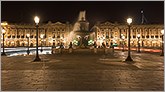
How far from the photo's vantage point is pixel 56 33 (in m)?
156

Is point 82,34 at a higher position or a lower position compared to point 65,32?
lower

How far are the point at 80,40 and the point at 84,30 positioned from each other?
1.51m

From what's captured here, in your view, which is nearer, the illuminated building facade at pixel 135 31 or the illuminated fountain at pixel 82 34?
the illuminated fountain at pixel 82 34

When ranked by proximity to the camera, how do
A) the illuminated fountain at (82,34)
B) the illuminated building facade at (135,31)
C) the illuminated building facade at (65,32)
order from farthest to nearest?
the illuminated building facade at (135,31), the illuminated building facade at (65,32), the illuminated fountain at (82,34)

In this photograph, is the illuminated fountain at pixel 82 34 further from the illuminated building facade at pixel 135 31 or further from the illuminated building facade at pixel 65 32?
the illuminated building facade at pixel 135 31

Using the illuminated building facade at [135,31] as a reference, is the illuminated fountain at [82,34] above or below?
below

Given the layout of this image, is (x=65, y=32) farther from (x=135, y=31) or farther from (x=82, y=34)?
(x=82, y=34)

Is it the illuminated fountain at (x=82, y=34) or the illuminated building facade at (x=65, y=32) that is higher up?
the illuminated building facade at (x=65, y=32)

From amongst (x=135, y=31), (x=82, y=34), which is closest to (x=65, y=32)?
(x=135, y=31)

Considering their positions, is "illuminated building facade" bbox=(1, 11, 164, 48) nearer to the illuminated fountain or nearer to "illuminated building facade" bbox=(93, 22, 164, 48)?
"illuminated building facade" bbox=(93, 22, 164, 48)

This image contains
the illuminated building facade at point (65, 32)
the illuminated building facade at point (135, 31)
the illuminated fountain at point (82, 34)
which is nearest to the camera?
the illuminated fountain at point (82, 34)

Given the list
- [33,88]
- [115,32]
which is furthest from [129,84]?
[115,32]

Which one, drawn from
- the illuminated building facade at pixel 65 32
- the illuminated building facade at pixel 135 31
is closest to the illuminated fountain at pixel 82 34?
the illuminated building facade at pixel 65 32

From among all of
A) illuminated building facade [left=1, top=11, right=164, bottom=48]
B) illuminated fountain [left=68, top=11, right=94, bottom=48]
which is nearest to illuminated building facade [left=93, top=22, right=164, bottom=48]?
illuminated building facade [left=1, top=11, right=164, bottom=48]
